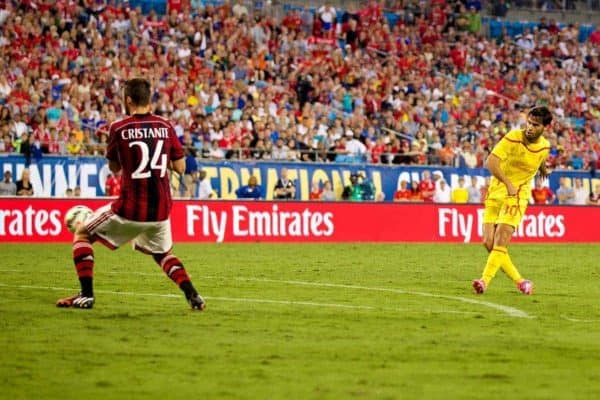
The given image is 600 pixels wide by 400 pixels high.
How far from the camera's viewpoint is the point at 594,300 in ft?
49.3

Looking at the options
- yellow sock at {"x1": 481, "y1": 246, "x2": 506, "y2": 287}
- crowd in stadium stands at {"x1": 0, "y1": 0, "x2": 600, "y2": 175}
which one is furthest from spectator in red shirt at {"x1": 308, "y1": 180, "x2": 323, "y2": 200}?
yellow sock at {"x1": 481, "y1": 246, "x2": 506, "y2": 287}

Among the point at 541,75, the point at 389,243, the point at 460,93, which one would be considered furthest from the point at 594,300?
the point at 541,75

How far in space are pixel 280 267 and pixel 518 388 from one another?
11845 millimetres

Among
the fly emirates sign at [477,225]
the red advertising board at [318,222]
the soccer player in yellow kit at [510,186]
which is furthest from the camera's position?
the fly emirates sign at [477,225]

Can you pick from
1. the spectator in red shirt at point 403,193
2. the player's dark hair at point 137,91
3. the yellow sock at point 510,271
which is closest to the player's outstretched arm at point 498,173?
the yellow sock at point 510,271

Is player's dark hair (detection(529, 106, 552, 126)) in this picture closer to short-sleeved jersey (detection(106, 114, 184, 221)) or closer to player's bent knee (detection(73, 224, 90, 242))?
short-sleeved jersey (detection(106, 114, 184, 221))

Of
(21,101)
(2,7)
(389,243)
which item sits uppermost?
(2,7)

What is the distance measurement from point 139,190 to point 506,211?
546 centimetres

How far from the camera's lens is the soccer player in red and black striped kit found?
11969 millimetres

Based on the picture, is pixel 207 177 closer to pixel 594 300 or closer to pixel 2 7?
pixel 2 7

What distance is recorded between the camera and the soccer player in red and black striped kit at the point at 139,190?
1197cm

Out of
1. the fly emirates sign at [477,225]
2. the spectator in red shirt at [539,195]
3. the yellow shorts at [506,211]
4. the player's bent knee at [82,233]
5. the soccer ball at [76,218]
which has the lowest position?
the fly emirates sign at [477,225]

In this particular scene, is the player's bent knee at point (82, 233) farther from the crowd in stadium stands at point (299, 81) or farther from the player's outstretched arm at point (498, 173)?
the crowd in stadium stands at point (299, 81)

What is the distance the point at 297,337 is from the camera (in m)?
10.7
